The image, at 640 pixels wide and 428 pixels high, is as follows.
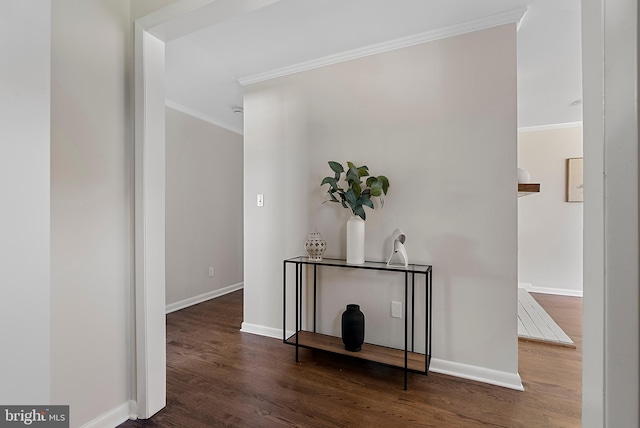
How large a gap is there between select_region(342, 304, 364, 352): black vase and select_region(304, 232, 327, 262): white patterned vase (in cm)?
49

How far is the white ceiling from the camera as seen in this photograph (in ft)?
6.15

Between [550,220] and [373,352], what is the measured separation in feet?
12.5

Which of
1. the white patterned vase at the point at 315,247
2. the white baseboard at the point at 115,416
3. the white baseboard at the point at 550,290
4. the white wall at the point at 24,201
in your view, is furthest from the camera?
the white baseboard at the point at 550,290

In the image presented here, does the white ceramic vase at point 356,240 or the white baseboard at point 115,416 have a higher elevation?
the white ceramic vase at point 356,240

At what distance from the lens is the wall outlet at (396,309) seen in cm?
227

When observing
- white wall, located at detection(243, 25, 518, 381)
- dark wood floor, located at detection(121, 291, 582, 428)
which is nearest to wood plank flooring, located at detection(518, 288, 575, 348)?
dark wood floor, located at detection(121, 291, 582, 428)

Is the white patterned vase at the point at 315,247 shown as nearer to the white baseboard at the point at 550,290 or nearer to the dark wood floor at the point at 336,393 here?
the dark wood floor at the point at 336,393

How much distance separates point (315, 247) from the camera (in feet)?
7.84

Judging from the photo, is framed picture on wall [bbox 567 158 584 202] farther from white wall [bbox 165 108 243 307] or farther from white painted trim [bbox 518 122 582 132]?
white wall [bbox 165 108 243 307]

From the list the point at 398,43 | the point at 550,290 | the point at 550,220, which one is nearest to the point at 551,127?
the point at 550,220

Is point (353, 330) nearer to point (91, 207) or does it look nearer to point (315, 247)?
point (315, 247)

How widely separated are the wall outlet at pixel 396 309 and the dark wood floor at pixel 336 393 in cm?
38

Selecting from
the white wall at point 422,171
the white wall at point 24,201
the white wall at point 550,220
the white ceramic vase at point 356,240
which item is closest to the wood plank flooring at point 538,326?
the white wall at point 550,220

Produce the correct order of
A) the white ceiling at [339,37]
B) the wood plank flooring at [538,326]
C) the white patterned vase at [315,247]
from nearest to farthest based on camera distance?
the white ceiling at [339,37] → the white patterned vase at [315,247] → the wood plank flooring at [538,326]
